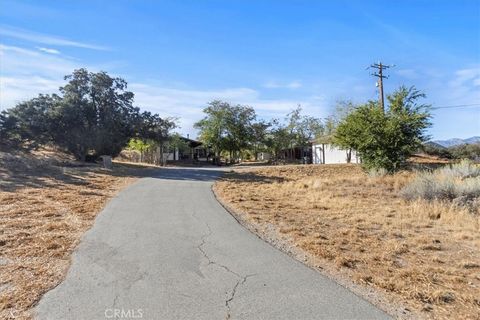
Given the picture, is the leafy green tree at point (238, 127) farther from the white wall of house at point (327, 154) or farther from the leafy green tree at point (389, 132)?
the leafy green tree at point (389, 132)

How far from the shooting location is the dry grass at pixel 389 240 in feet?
14.5

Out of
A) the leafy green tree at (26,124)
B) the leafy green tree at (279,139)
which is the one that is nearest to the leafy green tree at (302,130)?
the leafy green tree at (279,139)

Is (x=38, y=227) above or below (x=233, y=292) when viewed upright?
above

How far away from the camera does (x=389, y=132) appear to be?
66.7 ft

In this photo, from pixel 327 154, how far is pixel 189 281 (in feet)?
129


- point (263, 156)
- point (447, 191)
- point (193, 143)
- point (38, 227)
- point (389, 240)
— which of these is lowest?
point (389, 240)

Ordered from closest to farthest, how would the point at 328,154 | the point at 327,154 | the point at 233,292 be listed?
1. the point at 233,292
2. the point at 328,154
3. the point at 327,154

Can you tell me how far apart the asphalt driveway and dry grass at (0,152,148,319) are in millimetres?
252

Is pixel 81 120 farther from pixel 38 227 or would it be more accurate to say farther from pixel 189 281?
pixel 189 281

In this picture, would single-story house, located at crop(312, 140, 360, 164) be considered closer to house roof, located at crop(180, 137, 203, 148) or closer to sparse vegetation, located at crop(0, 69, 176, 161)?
house roof, located at crop(180, 137, 203, 148)

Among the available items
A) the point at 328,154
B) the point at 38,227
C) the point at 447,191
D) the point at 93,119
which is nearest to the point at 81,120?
the point at 93,119

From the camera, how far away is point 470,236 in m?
7.48

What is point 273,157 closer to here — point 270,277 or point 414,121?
point 414,121

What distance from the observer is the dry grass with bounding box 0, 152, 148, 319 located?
4363 millimetres
